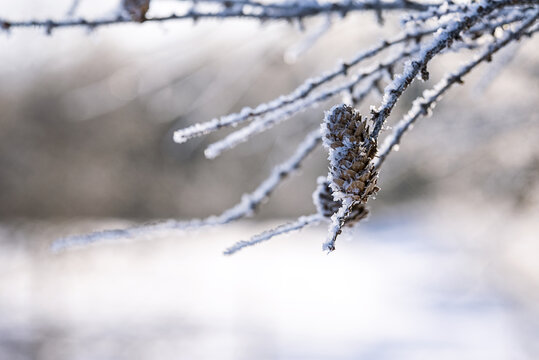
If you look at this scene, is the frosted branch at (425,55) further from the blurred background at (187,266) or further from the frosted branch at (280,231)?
the blurred background at (187,266)

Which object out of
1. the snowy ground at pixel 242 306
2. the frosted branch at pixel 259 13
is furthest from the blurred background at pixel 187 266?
the frosted branch at pixel 259 13

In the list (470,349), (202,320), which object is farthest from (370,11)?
(202,320)

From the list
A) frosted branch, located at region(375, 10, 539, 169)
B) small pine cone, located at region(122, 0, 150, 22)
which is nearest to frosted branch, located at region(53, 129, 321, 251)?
frosted branch, located at region(375, 10, 539, 169)

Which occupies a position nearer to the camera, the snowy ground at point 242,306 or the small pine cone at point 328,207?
the small pine cone at point 328,207

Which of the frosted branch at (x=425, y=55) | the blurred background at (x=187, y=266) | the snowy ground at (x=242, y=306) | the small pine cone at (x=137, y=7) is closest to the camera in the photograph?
the frosted branch at (x=425, y=55)

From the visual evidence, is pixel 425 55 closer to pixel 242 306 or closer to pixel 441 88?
pixel 441 88
